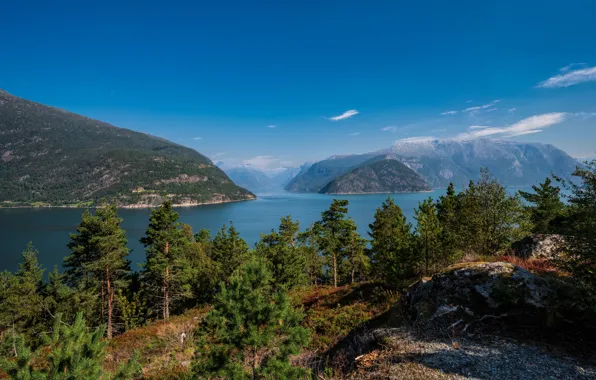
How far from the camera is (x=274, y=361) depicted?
332 inches

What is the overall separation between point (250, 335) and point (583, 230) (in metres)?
9.77

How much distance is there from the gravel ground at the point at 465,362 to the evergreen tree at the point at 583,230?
93.3 inches

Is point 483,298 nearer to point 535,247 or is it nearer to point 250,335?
point 250,335

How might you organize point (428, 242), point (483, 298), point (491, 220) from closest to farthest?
point (483, 298) < point (428, 242) < point (491, 220)

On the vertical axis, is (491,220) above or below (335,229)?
above

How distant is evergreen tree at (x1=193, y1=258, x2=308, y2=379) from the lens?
28.4 ft

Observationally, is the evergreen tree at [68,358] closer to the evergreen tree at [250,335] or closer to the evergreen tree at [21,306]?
the evergreen tree at [250,335]

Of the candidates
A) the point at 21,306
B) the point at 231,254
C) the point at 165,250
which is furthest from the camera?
the point at 231,254

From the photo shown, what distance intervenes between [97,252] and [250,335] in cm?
2245

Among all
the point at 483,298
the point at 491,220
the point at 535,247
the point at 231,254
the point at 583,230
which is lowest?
the point at 231,254

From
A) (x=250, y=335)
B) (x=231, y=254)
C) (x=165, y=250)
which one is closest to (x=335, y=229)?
(x=231, y=254)

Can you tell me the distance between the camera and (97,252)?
80.4 feet

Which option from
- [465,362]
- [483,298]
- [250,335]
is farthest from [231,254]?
[465,362]

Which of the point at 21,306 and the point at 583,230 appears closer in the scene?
the point at 583,230
